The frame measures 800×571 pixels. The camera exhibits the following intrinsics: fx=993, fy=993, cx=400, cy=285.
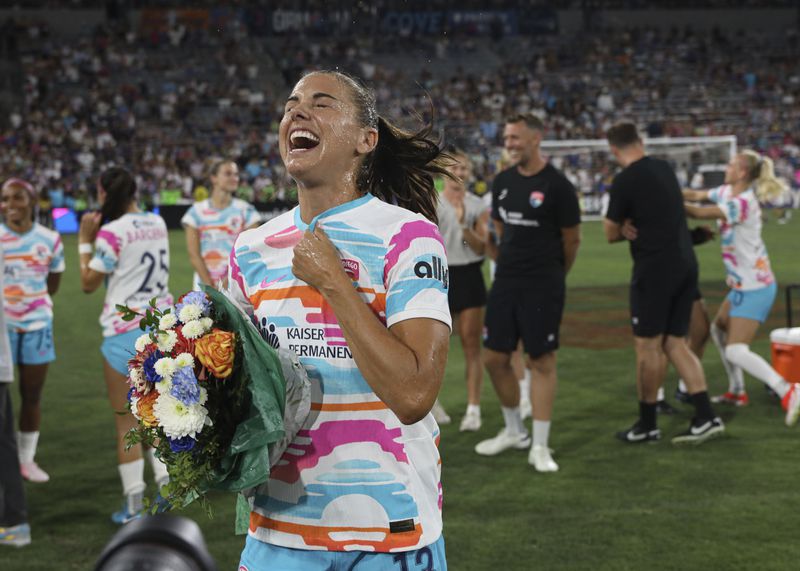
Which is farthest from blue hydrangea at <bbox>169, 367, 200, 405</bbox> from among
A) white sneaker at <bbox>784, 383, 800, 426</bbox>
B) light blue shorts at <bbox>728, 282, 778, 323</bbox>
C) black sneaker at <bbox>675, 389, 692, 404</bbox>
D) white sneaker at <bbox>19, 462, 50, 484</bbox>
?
black sneaker at <bbox>675, 389, 692, 404</bbox>

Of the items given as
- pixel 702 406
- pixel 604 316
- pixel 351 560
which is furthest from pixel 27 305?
pixel 604 316

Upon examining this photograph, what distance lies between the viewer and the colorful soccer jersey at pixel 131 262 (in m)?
6.23

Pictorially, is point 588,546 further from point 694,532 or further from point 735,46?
point 735,46

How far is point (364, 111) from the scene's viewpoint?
2.60 m

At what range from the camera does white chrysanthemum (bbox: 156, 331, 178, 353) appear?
7.77 feet

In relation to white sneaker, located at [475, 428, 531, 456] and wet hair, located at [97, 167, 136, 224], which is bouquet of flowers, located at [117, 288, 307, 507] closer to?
wet hair, located at [97, 167, 136, 224]

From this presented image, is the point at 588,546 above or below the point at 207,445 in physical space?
below

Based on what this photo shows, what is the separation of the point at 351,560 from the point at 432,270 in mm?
738

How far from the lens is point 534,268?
7004mm

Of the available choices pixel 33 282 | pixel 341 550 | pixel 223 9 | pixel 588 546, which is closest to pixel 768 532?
pixel 588 546

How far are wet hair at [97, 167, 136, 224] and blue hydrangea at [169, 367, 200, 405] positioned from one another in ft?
14.0

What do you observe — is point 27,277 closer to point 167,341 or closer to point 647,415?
point 647,415

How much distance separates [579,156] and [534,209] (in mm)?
26363

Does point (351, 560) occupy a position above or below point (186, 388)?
below
